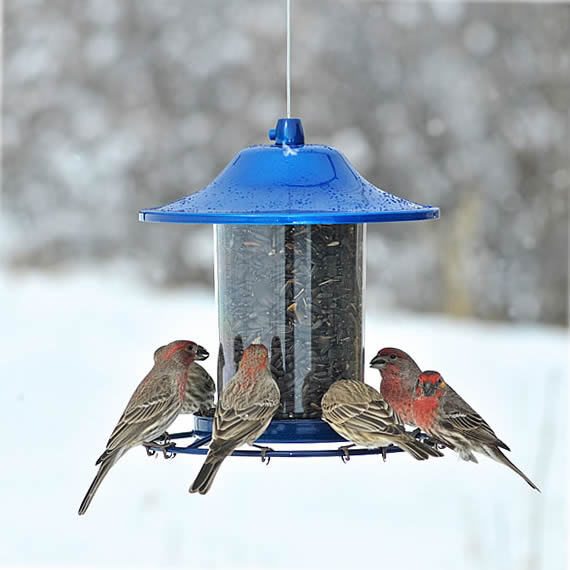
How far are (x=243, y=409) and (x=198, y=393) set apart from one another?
1.55 ft

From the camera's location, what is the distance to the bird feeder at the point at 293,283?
10.3 ft

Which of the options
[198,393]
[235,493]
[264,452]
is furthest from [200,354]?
[235,493]

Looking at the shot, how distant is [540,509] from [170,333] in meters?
3.45

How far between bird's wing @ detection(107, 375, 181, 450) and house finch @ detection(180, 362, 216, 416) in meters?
0.13

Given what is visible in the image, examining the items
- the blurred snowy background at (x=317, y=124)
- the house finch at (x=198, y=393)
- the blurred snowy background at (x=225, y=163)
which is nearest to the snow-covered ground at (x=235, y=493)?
the blurred snowy background at (x=225, y=163)

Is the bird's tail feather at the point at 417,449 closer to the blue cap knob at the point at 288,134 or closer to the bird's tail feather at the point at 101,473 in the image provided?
the bird's tail feather at the point at 101,473

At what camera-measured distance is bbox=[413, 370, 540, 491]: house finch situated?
325cm

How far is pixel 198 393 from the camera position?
3.51 metres

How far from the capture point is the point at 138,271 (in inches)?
374

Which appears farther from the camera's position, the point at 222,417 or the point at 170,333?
the point at 170,333

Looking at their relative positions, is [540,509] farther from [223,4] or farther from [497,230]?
[223,4]

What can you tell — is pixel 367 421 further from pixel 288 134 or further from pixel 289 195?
pixel 288 134

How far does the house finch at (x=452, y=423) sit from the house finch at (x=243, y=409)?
49 cm

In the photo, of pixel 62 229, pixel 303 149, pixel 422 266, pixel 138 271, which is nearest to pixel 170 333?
pixel 138 271
